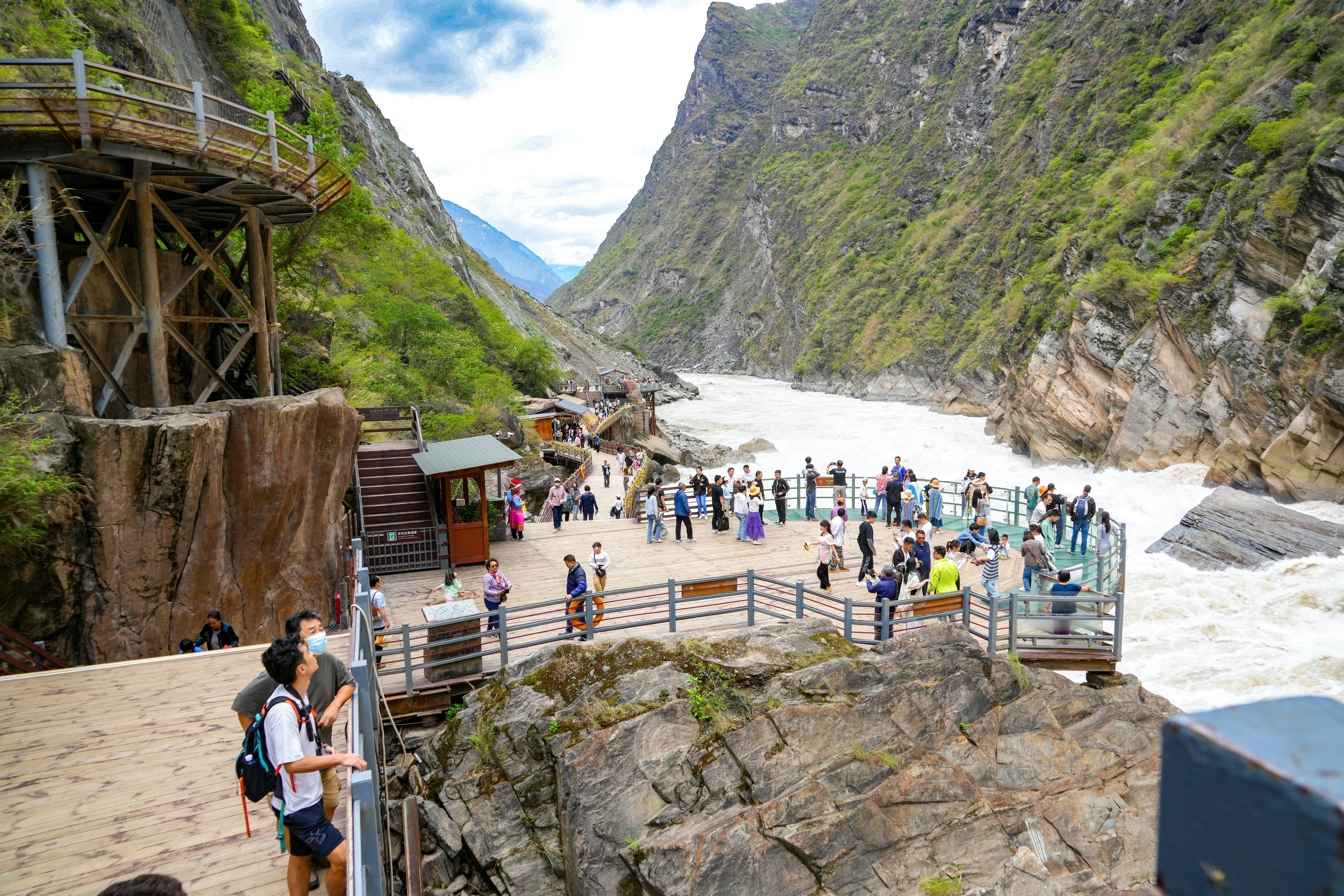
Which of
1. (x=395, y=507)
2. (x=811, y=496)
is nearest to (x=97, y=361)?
(x=395, y=507)

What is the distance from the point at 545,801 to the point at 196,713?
5187mm

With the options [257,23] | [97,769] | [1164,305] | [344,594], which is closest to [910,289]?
[1164,305]

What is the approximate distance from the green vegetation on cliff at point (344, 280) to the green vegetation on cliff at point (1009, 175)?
108ft

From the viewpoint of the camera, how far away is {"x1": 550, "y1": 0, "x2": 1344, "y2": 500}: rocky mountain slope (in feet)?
89.7

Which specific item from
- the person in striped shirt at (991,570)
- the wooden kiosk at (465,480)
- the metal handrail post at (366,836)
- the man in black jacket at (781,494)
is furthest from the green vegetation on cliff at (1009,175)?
the metal handrail post at (366,836)

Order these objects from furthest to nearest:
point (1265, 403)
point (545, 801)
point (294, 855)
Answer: point (1265, 403) → point (545, 801) → point (294, 855)

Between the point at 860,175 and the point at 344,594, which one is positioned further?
the point at 860,175

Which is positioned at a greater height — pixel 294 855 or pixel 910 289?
pixel 910 289

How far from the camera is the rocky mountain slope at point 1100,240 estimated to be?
27.3 meters

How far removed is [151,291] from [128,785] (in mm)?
9831

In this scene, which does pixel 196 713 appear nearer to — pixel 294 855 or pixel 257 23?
pixel 294 855

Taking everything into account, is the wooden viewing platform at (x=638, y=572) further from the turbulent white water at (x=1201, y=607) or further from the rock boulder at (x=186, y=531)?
the turbulent white water at (x=1201, y=607)

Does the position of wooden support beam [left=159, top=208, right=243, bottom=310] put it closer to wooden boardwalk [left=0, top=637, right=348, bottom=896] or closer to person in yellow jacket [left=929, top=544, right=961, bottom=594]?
wooden boardwalk [left=0, top=637, right=348, bottom=896]

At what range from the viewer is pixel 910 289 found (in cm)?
9200
